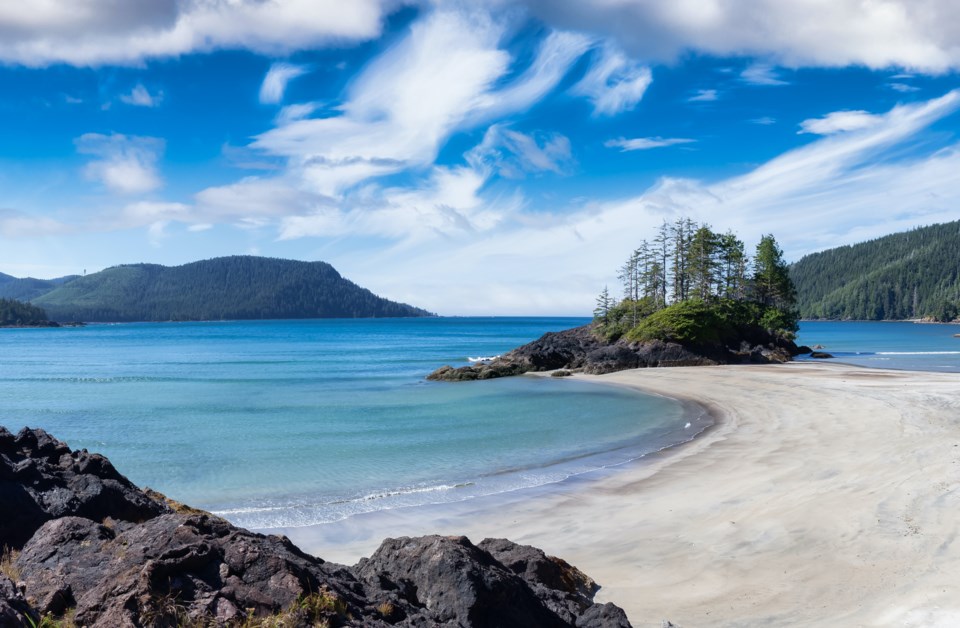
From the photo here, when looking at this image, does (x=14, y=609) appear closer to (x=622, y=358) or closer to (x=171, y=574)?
(x=171, y=574)

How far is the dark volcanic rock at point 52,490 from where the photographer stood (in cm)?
696

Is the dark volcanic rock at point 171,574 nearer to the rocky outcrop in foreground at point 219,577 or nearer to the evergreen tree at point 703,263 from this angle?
the rocky outcrop in foreground at point 219,577

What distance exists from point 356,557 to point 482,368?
40.2m

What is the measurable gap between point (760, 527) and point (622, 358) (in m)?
42.0

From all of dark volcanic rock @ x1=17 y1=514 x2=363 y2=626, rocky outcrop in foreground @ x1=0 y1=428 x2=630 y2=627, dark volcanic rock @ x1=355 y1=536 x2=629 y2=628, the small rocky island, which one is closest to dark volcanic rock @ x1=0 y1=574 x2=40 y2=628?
rocky outcrop in foreground @ x1=0 y1=428 x2=630 y2=627

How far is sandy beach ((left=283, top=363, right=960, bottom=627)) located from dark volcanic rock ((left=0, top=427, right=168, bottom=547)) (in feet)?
13.1

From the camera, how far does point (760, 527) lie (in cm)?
1119

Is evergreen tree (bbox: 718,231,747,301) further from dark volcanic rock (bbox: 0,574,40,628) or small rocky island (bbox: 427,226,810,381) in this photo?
dark volcanic rock (bbox: 0,574,40,628)

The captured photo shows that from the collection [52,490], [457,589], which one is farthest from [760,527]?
[52,490]

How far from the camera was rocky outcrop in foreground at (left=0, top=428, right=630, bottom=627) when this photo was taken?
448 centimetres

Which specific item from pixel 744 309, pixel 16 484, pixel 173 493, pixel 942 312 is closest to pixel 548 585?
pixel 16 484

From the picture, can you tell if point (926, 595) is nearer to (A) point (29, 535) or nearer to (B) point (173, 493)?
(A) point (29, 535)

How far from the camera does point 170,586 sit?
14.9 feet

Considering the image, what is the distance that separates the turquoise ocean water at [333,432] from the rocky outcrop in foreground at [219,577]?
21.1 ft
